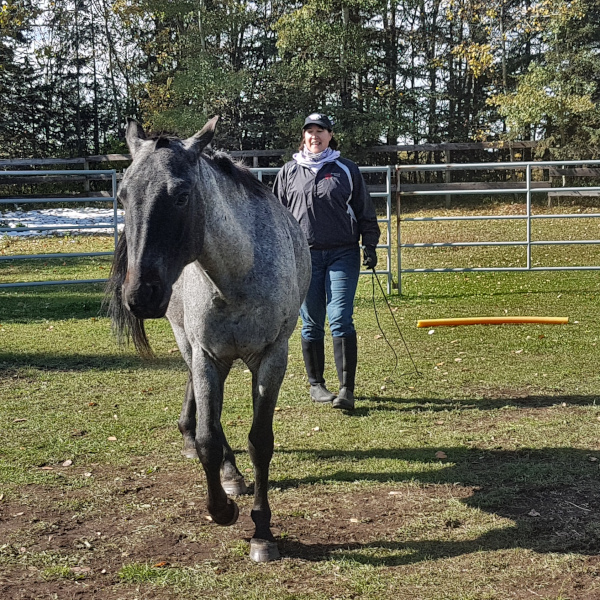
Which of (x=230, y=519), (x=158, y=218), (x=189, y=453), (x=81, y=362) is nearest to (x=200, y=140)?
(x=158, y=218)

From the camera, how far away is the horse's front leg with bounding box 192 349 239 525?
139 inches

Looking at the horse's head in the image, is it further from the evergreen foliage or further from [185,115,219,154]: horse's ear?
the evergreen foliage

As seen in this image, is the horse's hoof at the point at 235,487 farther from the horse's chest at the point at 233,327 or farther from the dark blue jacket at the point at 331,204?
the dark blue jacket at the point at 331,204

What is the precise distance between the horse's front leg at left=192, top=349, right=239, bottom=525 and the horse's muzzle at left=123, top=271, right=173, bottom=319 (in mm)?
919

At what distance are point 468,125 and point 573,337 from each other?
19.4 m

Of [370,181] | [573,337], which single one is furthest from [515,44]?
[573,337]

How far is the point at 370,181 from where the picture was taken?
2408 centimetres

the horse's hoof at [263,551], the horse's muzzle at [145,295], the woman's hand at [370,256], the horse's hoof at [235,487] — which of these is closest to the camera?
the horse's muzzle at [145,295]

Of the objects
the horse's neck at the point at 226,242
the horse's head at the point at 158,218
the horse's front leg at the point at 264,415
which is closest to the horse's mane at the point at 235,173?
the horse's neck at the point at 226,242

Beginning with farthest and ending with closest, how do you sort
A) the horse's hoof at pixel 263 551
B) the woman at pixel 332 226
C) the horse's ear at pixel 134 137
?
the woman at pixel 332 226
the horse's hoof at pixel 263 551
the horse's ear at pixel 134 137

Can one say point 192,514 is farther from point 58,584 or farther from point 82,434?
point 82,434

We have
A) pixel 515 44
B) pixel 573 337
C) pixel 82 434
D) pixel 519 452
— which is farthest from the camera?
pixel 515 44

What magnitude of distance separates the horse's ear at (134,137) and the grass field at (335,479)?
1.79 meters

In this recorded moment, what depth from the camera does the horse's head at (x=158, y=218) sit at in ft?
8.79
